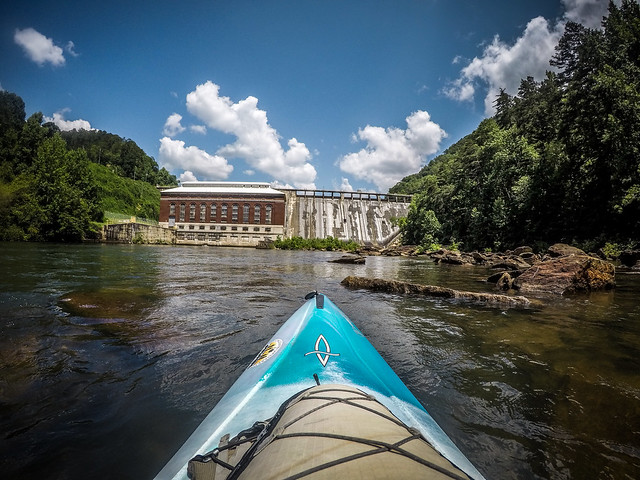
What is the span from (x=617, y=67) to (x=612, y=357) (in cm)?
2273

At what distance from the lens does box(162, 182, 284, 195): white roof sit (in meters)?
50.3

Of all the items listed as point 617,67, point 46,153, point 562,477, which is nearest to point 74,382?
point 562,477

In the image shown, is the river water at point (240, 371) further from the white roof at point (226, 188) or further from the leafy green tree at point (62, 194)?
the white roof at point (226, 188)

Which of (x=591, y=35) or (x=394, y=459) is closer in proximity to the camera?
(x=394, y=459)

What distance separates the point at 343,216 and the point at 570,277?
47.0 meters

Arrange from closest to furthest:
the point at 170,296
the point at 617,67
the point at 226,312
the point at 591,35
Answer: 1. the point at 226,312
2. the point at 170,296
3. the point at 617,67
4. the point at 591,35

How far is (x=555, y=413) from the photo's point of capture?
2.25 meters

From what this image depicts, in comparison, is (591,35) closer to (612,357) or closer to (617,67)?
(617,67)

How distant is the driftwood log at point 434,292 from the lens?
19.2 ft

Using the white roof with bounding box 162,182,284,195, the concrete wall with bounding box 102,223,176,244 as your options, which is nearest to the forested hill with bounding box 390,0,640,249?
the white roof with bounding box 162,182,284,195

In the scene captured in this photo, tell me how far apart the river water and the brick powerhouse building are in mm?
44427

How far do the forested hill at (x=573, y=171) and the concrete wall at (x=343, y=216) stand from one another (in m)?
19.3

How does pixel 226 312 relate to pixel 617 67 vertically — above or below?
below

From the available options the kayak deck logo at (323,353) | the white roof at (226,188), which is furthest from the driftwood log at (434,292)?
the white roof at (226,188)
